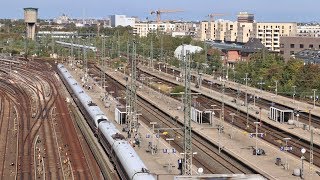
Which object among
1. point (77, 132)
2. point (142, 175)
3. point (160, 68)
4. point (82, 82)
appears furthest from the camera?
point (160, 68)

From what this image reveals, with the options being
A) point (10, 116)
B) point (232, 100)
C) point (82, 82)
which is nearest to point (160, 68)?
point (82, 82)

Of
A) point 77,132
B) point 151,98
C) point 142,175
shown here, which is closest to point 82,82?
point 151,98

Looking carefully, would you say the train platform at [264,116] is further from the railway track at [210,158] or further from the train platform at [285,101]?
the railway track at [210,158]

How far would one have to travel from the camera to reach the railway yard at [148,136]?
28016 millimetres

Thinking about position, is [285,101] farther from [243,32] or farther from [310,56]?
[243,32]

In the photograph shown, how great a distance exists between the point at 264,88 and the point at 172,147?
98.3ft

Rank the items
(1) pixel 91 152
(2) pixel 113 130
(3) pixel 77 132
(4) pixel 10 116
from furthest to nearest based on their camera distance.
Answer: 1. (4) pixel 10 116
2. (3) pixel 77 132
3. (1) pixel 91 152
4. (2) pixel 113 130

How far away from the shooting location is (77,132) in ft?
131

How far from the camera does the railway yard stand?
28.0 m

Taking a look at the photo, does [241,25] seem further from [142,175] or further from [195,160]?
[142,175]

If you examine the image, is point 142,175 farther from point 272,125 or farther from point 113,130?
point 272,125

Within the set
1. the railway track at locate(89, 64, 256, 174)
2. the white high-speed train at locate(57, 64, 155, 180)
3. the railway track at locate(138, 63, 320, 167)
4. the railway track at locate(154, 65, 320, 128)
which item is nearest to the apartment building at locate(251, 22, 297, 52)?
the railway track at locate(154, 65, 320, 128)

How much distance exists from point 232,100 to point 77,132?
18.5 m

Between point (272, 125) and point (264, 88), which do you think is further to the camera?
point (264, 88)
